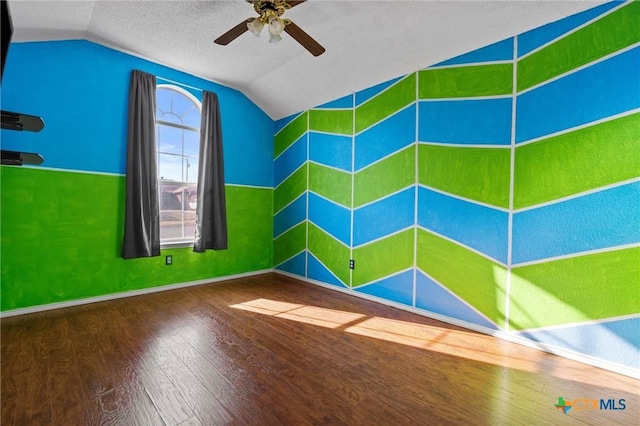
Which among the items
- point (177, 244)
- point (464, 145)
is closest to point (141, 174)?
point (177, 244)

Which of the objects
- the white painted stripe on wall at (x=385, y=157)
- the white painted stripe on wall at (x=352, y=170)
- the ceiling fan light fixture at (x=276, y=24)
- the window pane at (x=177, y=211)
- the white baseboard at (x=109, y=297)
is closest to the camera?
the ceiling fan light fixture at (x=276, y=24)

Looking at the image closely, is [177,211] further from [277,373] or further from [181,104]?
[277,373]

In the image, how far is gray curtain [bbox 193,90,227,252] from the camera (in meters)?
4.01

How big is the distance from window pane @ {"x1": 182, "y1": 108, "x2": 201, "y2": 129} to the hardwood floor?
253cm

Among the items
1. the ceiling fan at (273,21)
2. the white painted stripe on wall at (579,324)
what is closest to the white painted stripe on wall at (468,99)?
the ceiling fan at (273,21)

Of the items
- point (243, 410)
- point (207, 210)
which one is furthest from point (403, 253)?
point (207, 210)

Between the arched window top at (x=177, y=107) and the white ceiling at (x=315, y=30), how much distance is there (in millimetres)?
330

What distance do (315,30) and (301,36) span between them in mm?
711

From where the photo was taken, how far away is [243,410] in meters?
1.61

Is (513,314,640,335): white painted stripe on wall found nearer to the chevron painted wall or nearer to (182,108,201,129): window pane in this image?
the chevron painted wall

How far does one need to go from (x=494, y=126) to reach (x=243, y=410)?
2948 millimetres

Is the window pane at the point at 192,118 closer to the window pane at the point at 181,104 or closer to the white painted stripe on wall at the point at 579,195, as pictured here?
the window pane at the point at 181,104

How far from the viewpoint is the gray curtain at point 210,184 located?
4012mm

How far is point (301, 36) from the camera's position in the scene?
7.58 ft
